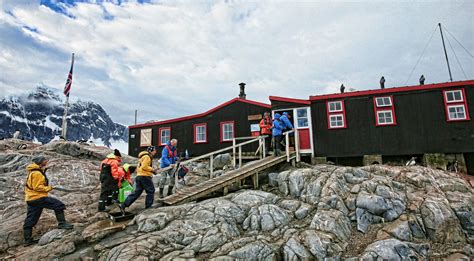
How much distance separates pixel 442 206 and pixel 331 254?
13.9ft

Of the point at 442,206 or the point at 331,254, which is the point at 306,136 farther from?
the point at 331,254

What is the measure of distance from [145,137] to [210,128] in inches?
225

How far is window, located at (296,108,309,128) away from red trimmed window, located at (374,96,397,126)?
3.28 m

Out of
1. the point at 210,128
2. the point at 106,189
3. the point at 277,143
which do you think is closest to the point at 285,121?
the point at 277,143

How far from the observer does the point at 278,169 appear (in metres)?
11.3

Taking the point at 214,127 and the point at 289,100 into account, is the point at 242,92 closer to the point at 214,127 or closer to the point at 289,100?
the point at 214,127

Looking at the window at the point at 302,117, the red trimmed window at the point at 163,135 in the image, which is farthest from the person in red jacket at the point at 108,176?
the red trimmed window at the point at 163,135

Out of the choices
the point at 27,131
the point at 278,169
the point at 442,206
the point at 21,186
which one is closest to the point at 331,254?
the point at 442,206

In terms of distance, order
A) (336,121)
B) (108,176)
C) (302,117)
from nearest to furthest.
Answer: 1. (108,176)
2. (336,121)
3. (302,117)

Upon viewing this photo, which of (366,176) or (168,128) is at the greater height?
(168,128)

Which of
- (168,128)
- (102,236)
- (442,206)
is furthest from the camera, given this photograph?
(168,128)

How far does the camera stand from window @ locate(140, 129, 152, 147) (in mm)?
18250

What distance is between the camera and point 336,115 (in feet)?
40.1

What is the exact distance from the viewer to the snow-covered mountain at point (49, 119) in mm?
126375
